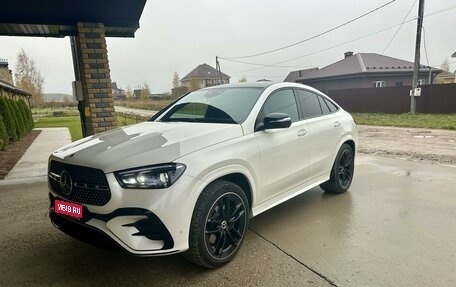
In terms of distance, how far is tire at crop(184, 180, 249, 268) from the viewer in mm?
2477

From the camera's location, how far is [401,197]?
4434 millimetres

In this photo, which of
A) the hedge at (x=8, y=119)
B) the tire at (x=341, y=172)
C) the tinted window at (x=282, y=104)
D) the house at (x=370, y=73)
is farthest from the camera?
the house at (x=370, y=73)

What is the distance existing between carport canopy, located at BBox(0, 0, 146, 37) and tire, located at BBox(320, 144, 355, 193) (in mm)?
3953

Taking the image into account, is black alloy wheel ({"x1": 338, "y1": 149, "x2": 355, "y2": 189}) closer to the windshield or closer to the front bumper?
the windshield

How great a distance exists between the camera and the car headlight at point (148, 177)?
2262 millimetres

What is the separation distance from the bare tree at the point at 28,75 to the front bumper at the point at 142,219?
50.1 meters

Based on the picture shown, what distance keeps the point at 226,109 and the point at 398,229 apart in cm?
226

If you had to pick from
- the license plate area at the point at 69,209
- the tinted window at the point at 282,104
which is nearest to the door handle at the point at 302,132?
the tinted window at the point at 282,104

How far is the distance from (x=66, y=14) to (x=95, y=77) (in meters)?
1.10

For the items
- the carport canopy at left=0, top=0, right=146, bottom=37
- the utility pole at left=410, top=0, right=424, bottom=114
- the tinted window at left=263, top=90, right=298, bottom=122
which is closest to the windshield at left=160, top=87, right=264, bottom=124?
the tinted window at left=263, top=90, right=298, bottom=122

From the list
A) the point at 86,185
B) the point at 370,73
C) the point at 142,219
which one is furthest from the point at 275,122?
the point at 370,73

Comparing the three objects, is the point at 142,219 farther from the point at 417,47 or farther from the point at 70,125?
the point at 70,125

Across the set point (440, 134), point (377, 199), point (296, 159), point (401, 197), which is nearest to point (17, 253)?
point (296, 159)

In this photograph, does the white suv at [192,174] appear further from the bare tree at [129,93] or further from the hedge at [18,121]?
the bare tree at [129,93]
